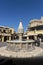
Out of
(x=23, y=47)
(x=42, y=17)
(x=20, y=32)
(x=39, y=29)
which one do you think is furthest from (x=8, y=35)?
(x=23, y=47)

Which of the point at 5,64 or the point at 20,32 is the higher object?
the point at 20,32

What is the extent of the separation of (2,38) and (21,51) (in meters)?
23.3

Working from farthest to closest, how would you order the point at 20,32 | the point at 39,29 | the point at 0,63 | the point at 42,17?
the point at 42,17 < the point at 39,29 < the point at 20,32 < the point at 0,63

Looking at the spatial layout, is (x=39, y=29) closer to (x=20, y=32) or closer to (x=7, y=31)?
(x=7, y=31)

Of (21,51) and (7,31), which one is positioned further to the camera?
(7,31)

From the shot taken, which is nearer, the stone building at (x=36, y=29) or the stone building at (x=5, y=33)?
the stone building at (x=36, y=29)

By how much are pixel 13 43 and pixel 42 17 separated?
29.9 meters

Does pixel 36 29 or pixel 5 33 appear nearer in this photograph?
pixel 36 29

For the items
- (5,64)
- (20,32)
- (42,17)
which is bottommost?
(5,64)

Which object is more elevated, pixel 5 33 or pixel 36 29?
pixel 36 29

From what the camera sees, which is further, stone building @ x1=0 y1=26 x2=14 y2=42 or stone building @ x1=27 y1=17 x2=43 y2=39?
stone building @ x1=0 y1=26 x2=14 y2=42

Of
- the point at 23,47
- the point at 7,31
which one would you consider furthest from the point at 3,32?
the point at 23,47

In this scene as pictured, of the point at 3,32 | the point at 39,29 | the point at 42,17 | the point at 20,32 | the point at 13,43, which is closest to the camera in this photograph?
the point at 13,43

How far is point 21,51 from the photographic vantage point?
20.1 meters
